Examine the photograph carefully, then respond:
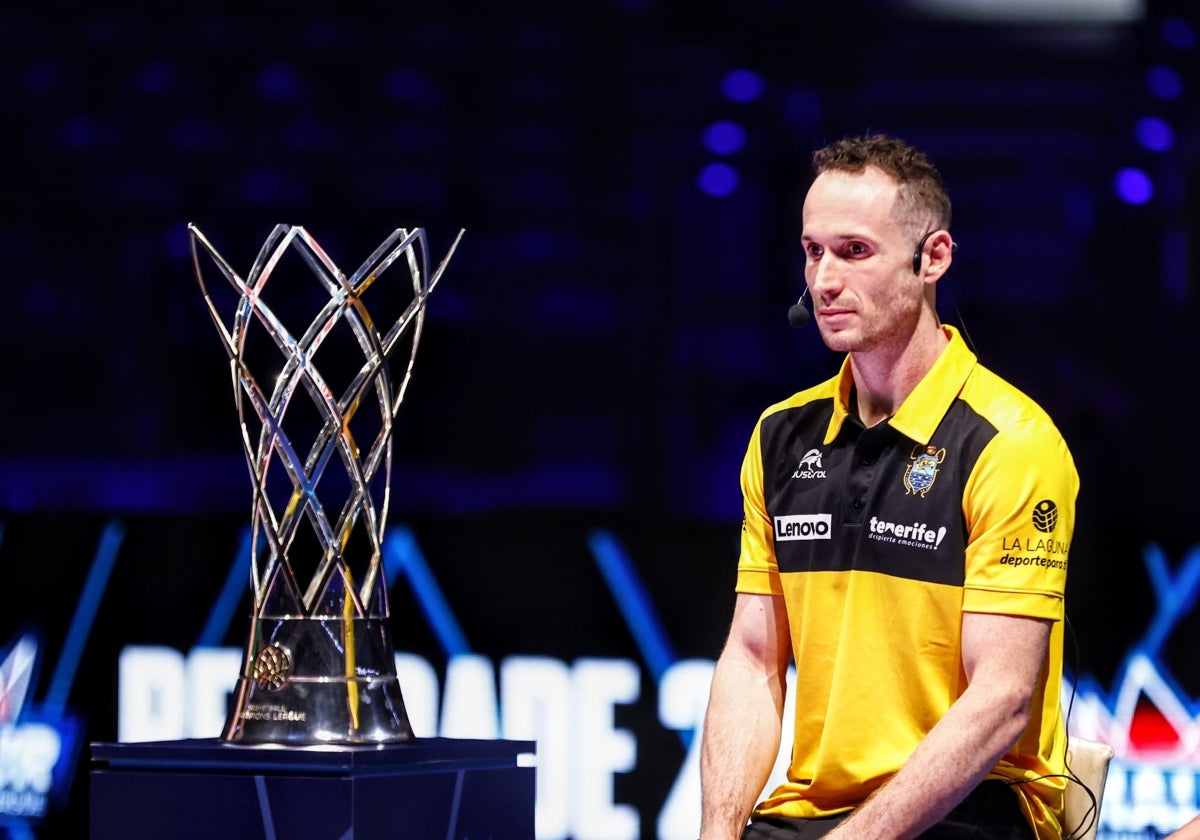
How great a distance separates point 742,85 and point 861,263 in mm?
1694

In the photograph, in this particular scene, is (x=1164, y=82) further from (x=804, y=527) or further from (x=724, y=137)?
(x=804, y=527)

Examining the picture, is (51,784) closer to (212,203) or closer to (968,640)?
(212,203)

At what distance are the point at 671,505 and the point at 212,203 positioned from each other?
1.32m

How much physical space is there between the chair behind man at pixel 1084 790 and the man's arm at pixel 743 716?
1.24 ft

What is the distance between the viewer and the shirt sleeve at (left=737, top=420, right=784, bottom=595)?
2.34m

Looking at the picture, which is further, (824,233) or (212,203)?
(212,203)

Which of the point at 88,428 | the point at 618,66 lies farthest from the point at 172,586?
the point at 618,66

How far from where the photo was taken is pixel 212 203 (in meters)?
4.11

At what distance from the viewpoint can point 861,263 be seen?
85.7 inches

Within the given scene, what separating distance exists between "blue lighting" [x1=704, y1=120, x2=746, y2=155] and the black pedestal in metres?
1.84

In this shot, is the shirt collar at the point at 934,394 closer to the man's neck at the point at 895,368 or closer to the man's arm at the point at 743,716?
the man's neck at the point at 895,368

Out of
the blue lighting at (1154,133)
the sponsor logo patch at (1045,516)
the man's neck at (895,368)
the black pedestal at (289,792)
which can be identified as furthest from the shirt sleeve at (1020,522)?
the blue lighting at (1154,133)

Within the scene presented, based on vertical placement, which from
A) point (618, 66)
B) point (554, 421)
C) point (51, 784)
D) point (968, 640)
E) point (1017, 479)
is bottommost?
→ point (51, 784)

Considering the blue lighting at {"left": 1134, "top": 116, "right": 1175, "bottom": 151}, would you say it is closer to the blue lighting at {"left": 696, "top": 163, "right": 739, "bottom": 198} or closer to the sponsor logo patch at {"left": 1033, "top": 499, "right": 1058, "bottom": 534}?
the blue lighting at {"left": 696, "top": 163, "right": 739, "bottom": 198}
